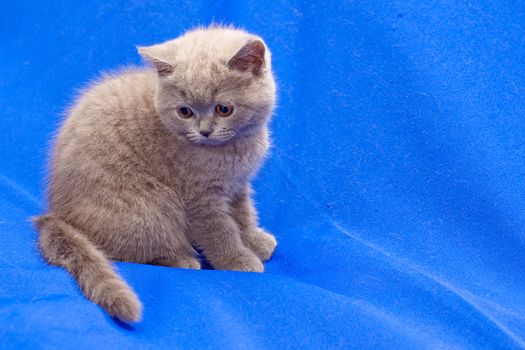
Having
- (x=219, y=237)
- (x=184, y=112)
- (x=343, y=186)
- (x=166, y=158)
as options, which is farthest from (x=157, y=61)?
(x=343, y=186)

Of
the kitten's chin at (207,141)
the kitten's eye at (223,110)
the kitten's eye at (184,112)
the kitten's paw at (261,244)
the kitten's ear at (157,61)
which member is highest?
the kitten's ear at (157,61)

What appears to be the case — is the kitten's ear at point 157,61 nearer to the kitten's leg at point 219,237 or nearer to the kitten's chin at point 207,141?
the kitten's chin at point 207,141

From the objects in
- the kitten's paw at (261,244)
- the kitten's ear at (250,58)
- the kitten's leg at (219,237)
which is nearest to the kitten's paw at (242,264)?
the kitten's leg at (219,237)

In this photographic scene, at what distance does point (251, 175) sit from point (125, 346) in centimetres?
65

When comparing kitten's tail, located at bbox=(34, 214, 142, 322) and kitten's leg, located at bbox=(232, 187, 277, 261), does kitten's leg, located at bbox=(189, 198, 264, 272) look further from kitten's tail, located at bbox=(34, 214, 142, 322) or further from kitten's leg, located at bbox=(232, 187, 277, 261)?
kitten's tail, located at bbox=(34, 214, 142, 322)

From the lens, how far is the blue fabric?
1307mm

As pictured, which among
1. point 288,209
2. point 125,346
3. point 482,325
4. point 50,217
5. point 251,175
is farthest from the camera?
point 288,209

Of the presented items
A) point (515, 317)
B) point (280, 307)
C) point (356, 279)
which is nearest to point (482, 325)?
point (515, 317)

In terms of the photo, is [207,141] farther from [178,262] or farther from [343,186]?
[343,186]

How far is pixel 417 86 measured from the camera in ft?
5.97

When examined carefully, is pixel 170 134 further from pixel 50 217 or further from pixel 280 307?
pixel 280 307

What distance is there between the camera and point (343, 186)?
1.91 m

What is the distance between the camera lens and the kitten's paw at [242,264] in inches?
63.4

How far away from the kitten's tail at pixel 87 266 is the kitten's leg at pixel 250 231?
0.46 meters
